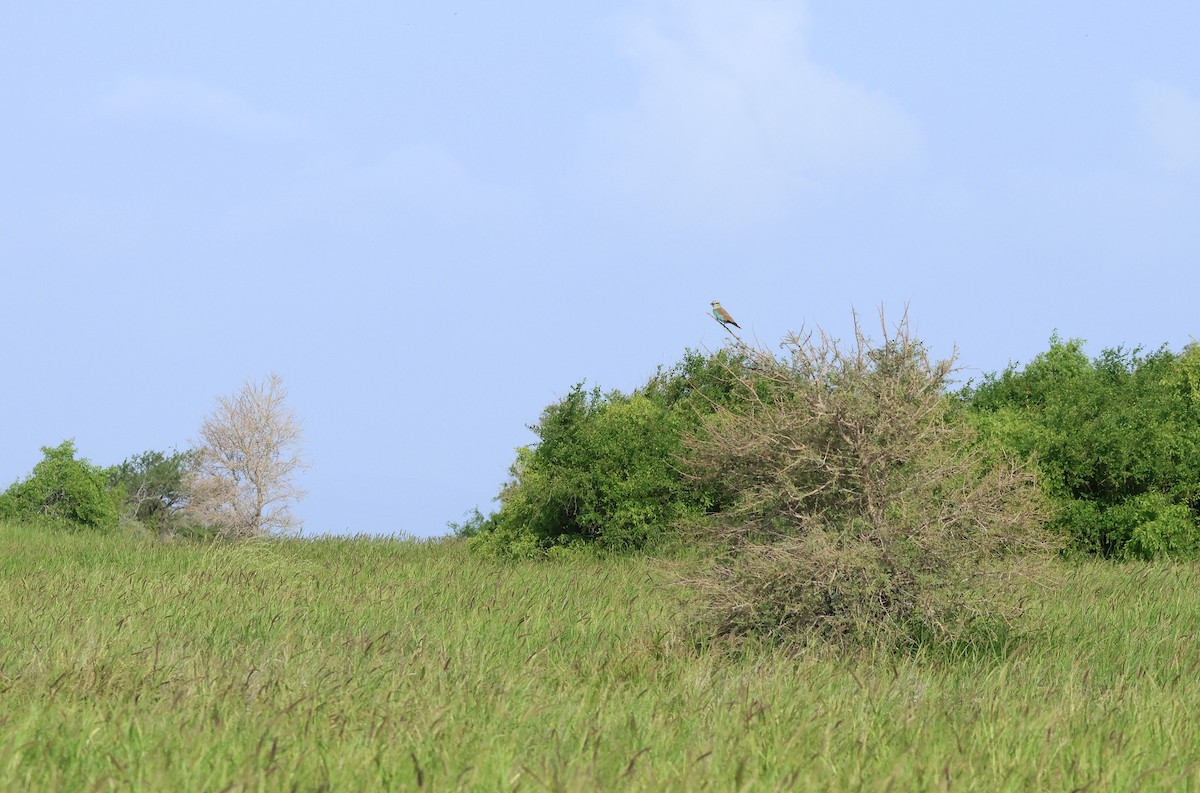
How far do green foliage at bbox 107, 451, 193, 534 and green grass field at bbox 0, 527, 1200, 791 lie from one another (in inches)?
1815

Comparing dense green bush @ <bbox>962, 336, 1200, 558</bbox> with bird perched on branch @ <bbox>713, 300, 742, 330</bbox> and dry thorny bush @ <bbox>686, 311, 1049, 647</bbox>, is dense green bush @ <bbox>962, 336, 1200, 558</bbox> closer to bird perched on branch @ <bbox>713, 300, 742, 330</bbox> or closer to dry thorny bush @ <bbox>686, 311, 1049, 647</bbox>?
bird perched on branch @ <bbox>713, 300, 742, 330</bbox>

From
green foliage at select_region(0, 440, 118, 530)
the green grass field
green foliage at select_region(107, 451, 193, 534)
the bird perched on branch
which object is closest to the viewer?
the green grass field

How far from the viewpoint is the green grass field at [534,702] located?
5.11 m

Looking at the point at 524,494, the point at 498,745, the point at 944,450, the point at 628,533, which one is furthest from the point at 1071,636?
the point at 524,494

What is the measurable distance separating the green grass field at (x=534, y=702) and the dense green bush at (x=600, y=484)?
9.36m

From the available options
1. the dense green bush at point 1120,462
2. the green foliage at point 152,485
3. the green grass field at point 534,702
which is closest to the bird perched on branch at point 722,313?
the green grass field at point 534,702

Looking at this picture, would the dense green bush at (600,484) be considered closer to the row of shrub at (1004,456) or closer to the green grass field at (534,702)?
the row of shrub at (1004,456)

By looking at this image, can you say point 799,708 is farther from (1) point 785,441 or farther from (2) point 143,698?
(2) point 143,698

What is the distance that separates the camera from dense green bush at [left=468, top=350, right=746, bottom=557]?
22719 mm

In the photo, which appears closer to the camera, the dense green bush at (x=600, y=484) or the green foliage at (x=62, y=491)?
the dense green bush at (x=600, y=484)

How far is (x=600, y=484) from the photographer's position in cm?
2303

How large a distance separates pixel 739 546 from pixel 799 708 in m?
3.39

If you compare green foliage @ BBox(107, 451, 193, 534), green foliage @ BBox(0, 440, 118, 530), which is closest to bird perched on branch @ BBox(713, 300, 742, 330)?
green foliage @ BBox(0, 440, 118, 530)

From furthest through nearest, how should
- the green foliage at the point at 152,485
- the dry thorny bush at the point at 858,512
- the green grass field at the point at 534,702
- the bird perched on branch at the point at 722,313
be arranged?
1. the green foliage at the point at 152,485
2. the bird perched on branch at the point at 722,313
3. the dry thorny bush at the point at 858,512
4. the green grass field at the point at 534,702
